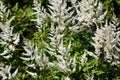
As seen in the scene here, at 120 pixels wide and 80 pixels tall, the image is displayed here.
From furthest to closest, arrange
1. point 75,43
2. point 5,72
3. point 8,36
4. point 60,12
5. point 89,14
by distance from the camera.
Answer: point 75,43 < point 89,14 < point 60,12 < point 8,36 < point 5,72


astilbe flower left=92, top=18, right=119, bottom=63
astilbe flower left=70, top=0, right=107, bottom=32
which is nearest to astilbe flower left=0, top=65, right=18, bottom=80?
astilbe flower left=92, top=18, right=119, bottom=63

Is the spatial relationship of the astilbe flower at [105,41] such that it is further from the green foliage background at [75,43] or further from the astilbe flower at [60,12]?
the astilbe flower at [60,12]

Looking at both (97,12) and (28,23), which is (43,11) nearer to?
(28,23)

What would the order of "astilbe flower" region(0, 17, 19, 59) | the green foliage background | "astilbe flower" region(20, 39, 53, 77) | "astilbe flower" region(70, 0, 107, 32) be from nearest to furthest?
"astilbe flower" region(20, 39, 53, 77) → "astilbe flower" region(0, 17, 19, 59) → the green foliage background → "astilbe flower" region(70, 0, 107, 32)

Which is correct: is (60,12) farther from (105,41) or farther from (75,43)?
(105,41)

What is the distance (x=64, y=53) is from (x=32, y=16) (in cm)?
286

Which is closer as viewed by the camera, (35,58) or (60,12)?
(35,58)

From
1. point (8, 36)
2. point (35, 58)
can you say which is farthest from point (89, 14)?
point (8, 36)

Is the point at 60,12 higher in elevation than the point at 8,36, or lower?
higher

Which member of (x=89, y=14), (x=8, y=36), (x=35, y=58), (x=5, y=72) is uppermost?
(x=89, y=14)

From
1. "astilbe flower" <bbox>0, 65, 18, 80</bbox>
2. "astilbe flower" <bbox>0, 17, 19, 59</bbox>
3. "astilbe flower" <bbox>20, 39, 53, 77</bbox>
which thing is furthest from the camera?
"astilbe flower" <bbox>0, 17, 19, 59</bbox>

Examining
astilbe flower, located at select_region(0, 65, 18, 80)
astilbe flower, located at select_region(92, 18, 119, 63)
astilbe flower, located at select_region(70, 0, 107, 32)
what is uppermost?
astilbe flower, located at select_region(70, 0, 107, 32)

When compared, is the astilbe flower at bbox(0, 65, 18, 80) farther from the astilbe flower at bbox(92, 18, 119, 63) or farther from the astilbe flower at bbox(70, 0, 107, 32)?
the astilbe flower at bbox(70, 0, 107, 32)

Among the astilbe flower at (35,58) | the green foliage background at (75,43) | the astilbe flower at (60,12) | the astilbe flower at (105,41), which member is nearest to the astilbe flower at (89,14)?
the green foliage background at (75,43)
